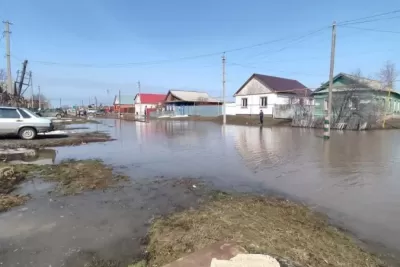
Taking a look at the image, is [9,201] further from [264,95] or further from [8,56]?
[264,95]

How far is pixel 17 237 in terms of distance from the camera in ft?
12.9

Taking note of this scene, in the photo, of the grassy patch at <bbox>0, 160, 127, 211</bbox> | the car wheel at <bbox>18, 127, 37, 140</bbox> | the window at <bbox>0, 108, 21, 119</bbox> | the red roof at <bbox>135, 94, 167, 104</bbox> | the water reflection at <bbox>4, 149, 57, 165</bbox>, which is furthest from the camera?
the red roof at <bbox>135, 94, 167, 104</bbox>

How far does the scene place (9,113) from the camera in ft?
46.6

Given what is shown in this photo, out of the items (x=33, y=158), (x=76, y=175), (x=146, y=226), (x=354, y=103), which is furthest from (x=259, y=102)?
(x=146, y=226)

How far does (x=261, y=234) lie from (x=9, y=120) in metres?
15.1

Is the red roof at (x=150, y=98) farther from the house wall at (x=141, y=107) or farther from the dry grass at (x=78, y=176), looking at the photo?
the dry grass at (x=78, y=176)

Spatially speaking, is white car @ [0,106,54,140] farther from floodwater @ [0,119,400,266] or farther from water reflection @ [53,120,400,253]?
water reflection @ [53,120,400,253]

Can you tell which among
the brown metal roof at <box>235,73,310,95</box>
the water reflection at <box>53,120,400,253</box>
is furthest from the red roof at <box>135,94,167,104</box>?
the water reflection at <box>53,120,400,253</box>

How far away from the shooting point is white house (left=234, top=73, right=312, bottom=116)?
40.9 m

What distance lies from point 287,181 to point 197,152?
5495 mm

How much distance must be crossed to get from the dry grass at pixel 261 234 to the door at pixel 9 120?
13491mm

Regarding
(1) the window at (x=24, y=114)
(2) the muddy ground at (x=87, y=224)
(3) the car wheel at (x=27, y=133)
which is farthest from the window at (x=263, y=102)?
(2) the muddy ground at (x=87, y=224)

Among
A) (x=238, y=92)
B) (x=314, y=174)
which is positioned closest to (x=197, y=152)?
(x=314, y=174)

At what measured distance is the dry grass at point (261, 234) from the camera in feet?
10.6
